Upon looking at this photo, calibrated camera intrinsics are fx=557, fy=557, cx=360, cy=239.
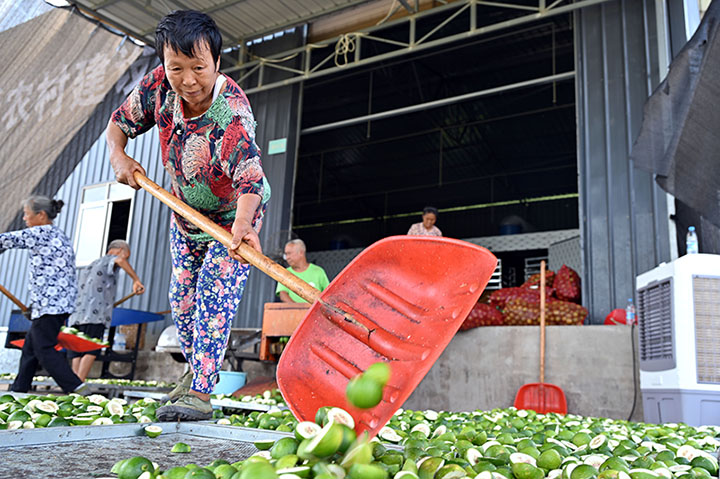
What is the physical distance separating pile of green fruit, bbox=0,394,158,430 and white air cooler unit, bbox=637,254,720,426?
285 cm

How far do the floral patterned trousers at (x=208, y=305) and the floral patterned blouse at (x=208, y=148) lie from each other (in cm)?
10

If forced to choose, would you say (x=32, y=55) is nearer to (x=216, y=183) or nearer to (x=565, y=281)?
(x=216, y=183)

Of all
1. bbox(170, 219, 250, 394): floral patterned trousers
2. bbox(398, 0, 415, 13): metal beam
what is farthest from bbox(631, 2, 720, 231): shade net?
bbox(398, 0, 415, 13): metal beam

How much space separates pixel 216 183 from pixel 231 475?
54.0 inches

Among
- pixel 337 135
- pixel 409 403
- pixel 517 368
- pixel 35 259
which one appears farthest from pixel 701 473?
pixel 337 135

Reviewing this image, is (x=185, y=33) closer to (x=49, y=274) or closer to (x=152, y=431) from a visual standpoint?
(x=152, y=431)

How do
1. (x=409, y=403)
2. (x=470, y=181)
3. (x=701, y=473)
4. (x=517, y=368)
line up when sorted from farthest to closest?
(x=470, y=181) → (x=409, y=403) → (x=517, y=368) → (x=701, y=473)

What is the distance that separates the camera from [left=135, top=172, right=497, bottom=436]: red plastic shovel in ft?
4.84

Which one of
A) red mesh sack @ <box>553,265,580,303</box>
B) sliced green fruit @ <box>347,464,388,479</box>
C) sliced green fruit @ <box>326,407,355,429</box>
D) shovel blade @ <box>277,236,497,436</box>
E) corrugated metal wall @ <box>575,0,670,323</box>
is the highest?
corrugated metal wall @ <box>575,0,670,323</box>

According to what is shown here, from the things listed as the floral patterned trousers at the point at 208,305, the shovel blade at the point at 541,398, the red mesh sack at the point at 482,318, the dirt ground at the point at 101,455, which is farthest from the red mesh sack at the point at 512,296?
the dirt ground at the point at 101,455

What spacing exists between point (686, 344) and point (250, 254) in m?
2.71

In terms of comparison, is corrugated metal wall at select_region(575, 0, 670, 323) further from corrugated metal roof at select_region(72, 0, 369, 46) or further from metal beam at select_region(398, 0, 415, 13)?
corrugated metal roof at select_region(72, 0, 369, 46)

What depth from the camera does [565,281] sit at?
5.69m

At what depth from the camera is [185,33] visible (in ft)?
6.26
